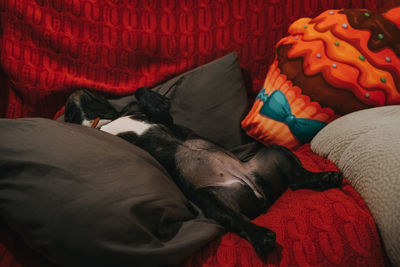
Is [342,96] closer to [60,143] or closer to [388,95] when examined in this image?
[388,95]

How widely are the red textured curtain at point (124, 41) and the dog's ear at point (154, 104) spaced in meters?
0.14

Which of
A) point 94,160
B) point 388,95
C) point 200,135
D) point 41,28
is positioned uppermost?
point 41,28

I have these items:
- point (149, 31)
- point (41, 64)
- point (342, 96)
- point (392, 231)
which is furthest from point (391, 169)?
point (41, 64)

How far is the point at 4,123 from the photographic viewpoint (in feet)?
2.46

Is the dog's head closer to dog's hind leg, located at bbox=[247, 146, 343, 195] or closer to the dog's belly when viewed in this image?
the dog's belly

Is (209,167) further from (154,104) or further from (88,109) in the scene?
(88,109)

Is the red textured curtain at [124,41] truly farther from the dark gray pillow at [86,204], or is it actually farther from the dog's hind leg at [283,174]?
the dark gray pillow at [86,204]

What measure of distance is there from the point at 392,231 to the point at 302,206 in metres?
0.20

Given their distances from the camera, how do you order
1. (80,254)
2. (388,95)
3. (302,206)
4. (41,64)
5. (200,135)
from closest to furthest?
1. (80,254)
2. (302,206)
3. (388,95)
4. (200,135)
5. (41,64)

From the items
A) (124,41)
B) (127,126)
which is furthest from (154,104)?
(124,41)

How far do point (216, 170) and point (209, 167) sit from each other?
27 millimetres

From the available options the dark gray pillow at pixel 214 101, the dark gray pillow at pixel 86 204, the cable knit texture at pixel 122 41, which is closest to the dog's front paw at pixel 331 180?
the dark gray pillow at pixel 86 204

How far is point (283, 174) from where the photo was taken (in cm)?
96

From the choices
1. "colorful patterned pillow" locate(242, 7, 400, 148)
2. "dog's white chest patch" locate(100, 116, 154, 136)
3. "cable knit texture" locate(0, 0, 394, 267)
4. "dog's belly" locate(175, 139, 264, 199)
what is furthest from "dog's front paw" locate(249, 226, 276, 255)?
"cable knit texture" locate(0, 0, 394, 267)
